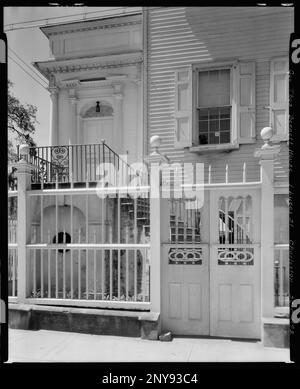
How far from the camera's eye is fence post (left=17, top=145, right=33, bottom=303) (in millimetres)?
4426

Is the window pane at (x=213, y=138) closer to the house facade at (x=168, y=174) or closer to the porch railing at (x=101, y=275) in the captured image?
the house facade at (x=168, y=174)

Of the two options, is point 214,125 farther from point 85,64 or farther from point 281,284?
point 281,284

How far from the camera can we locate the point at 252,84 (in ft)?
22.1

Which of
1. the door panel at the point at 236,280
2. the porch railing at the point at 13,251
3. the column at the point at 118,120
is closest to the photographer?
the door panel at the point at 236,280

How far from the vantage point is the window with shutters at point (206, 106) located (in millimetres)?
6918

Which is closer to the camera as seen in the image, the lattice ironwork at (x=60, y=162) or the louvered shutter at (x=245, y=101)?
the louvered shutter at (x=245, y=101)

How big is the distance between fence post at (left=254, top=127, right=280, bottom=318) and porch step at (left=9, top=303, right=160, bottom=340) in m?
1.36

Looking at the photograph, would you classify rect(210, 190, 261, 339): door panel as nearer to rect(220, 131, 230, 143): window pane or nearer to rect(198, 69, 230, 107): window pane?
rect(220, 131, 230, 143): window pane

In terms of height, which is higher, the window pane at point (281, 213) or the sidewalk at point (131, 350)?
the window pane at point (281, 213)

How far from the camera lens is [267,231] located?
372 centimetres

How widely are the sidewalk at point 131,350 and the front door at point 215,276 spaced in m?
0.22

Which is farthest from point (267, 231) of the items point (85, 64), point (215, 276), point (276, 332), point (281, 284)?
point (85, 64)

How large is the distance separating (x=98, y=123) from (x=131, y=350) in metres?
6.28

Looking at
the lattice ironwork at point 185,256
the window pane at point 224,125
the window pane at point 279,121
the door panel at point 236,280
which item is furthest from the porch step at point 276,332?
the window pane at point 224,125
